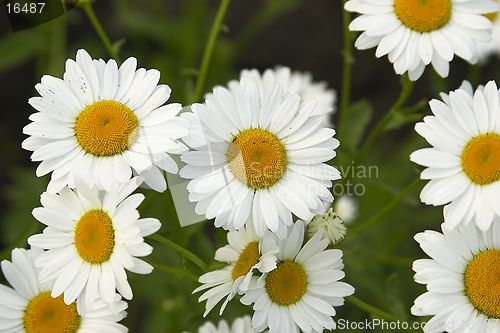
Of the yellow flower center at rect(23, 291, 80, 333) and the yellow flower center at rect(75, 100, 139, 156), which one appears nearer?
the yellow flower center at rect(75, 100, 139, 156)

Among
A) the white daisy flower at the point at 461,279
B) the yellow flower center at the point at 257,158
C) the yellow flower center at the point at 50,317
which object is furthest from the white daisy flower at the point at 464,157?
the yellow flower center at the point at 50,317

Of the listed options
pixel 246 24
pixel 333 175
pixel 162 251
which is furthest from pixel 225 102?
pixel 246 24

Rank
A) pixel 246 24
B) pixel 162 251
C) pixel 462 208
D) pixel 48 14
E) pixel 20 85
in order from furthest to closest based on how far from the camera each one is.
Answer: pixel 246 24 → pixel 20 85 → pixel 48 14 → pixel 162 251 → pixel 462 208

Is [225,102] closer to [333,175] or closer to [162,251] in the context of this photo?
[333,175]

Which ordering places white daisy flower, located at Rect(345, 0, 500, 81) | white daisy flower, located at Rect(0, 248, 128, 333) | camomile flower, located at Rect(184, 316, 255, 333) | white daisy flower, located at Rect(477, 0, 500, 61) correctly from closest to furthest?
white daisy flower, located at Rect(0, 248, 128, 333)
white daisy flower, located at Rect(345, 0, 500, 81)
camomile flower, located at Rect(184, 316, 255, 333)
white daisy flower, located at Rect(477, 0, 500, 61)

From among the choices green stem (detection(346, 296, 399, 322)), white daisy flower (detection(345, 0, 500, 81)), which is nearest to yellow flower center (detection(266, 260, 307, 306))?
green stem (detection(346, 296, 399, 322))

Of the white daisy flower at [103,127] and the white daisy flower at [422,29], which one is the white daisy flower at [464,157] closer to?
the white daisy flower at [422,29]

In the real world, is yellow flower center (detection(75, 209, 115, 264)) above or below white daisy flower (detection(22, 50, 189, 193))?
below

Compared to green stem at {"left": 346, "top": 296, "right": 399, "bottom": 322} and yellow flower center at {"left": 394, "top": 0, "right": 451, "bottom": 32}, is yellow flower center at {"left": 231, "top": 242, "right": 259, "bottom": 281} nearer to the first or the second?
green stem at {"left": 346, "top": 296, "right": 399, "bottom": 322}
